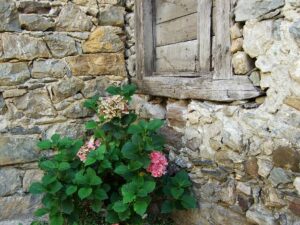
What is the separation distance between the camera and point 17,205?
2447 mm

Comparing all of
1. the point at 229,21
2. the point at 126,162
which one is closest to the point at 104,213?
the point at 126,162

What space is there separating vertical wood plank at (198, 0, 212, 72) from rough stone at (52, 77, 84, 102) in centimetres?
96

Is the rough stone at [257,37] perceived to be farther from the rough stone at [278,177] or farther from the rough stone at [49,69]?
the rough stone at [49,69]

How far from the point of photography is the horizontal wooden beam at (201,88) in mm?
1758

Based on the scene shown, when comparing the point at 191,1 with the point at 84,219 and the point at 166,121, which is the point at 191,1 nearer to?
the point at 166,121

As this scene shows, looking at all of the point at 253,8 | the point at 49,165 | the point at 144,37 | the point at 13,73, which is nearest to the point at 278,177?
the point at 253,8

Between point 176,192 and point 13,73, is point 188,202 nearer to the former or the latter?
point 176,192

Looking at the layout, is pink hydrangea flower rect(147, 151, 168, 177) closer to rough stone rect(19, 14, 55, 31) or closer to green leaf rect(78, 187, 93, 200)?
green leaf rect(78, 187, 93, 200)

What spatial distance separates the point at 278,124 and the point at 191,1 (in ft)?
3.38

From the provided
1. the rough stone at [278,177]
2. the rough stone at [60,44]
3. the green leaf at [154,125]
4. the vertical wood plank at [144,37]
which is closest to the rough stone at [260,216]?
the rough stone at [278,177]

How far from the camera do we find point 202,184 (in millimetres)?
2078

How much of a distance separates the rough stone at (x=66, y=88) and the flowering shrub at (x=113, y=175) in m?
0.32

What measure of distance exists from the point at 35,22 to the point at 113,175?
Answer: 1175 mm

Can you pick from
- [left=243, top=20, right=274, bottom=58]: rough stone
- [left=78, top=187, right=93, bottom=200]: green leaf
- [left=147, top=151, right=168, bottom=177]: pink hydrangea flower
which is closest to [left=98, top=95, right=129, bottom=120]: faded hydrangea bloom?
[left=147, top=151, right=168, bottom=177]: pink hydrangea flower
